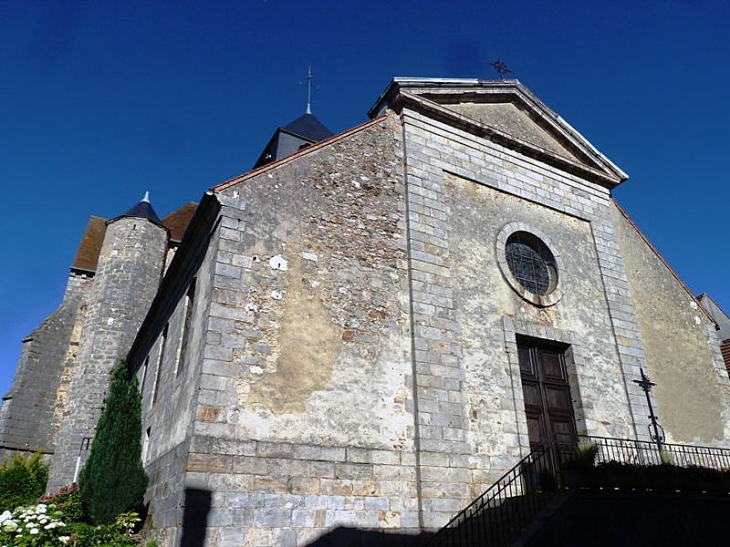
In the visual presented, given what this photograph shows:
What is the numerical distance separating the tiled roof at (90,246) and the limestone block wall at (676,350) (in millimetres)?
18348

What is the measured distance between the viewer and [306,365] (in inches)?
280

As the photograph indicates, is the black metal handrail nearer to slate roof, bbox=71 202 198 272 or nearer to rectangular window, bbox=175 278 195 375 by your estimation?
rectangular window, bbox=175 278 195 375

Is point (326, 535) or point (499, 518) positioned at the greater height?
point (499, 518)

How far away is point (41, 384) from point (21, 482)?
11.6ft

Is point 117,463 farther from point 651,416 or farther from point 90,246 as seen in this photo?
point 90,246

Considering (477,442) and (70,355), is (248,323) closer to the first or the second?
(477,442)

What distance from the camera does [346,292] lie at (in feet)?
25.9

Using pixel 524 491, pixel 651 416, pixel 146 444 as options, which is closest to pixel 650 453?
pixel 651 416

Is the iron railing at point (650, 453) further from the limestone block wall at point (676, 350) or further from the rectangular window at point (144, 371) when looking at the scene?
the rectangular window at point (144, 371)

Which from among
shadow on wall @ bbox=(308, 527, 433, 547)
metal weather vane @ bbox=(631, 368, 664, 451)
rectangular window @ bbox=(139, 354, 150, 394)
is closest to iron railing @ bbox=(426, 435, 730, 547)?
metal weather vane @ bbox=(631, 368, 664, 451)

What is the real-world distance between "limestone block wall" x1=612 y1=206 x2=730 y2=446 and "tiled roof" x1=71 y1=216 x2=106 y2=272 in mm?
18348

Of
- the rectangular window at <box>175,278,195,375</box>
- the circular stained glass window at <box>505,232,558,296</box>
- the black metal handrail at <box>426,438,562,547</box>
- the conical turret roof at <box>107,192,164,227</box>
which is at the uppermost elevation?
the conical turret roof at <box>107,192,164,227</box>

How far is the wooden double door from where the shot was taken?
8.77m

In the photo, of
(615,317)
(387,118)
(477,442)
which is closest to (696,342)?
(615,317)
